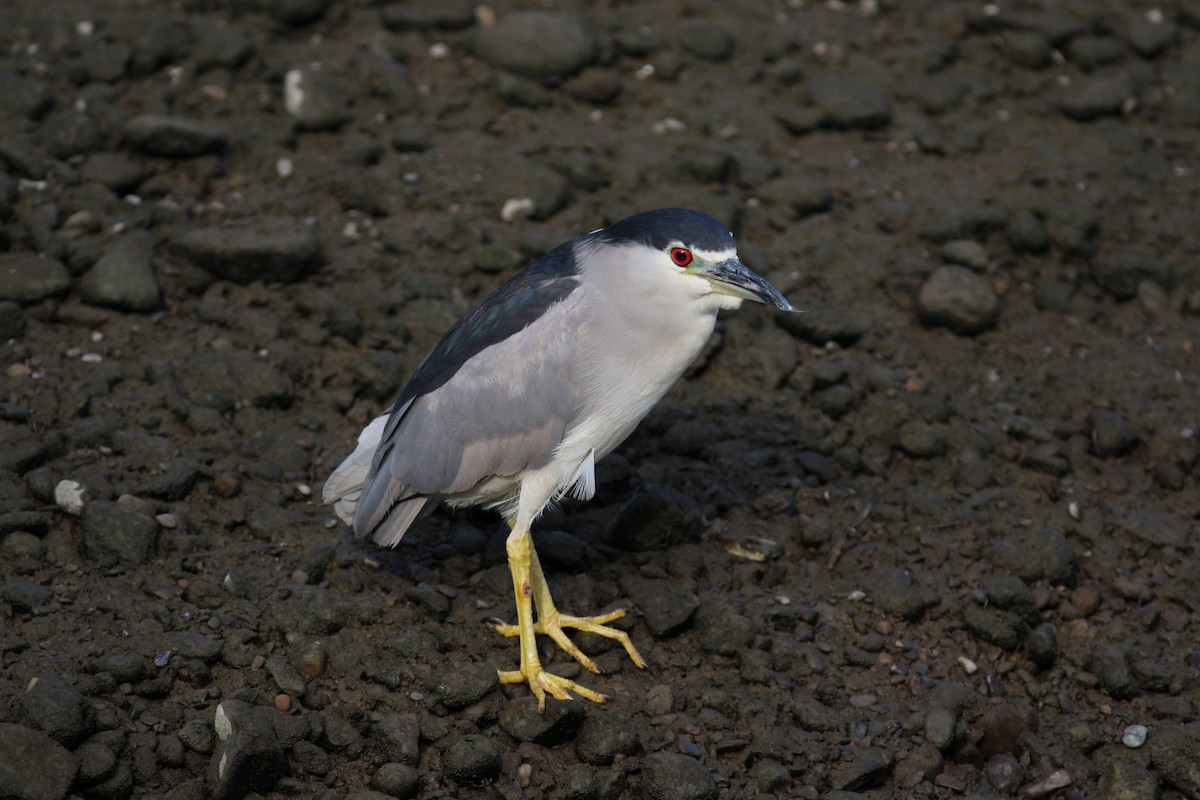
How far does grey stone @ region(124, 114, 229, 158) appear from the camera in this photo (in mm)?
6801

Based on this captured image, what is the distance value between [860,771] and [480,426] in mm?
1940

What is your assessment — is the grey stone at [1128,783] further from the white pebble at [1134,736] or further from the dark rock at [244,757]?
the dark rock at [244,757]

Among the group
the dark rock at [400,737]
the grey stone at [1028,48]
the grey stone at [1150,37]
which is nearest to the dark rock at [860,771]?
the dark rock at [400,737]

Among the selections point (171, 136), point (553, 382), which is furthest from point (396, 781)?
point (171, 136)

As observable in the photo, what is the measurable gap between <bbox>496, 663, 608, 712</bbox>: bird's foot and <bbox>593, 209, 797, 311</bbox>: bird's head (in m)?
1.58

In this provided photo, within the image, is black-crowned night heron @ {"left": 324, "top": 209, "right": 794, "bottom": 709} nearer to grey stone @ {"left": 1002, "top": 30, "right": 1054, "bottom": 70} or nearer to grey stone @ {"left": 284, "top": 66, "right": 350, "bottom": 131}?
grey stone @ {"left": 284, "top": 66, "right": 350, "bottom": 131}

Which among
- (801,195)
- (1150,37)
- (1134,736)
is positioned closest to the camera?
(1134,736)

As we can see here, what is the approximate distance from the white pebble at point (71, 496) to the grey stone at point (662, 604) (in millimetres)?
2328

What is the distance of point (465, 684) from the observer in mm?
4266

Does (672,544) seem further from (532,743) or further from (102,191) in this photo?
(102,191)

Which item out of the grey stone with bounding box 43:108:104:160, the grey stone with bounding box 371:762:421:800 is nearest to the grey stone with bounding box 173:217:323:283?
the grey stone with bounding box 43:108:104:160

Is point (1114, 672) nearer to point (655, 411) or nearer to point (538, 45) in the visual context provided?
point (655, 411)

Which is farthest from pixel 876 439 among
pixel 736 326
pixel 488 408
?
pixel 488 408

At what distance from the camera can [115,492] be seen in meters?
4.92
